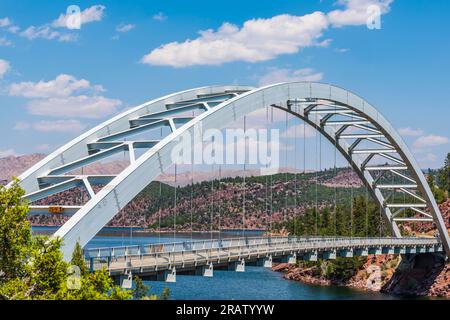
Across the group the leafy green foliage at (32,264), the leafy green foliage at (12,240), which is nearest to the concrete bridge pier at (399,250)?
the leafy green foliage at (32,264)

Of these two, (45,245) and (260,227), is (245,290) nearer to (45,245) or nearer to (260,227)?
(45,245)

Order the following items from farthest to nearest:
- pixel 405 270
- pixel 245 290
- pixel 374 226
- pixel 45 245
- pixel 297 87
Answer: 1. pixel 374 226
2. pixel 405 270
3. pixel 245 290
4. pixel 297 87
5. pixel 45 245

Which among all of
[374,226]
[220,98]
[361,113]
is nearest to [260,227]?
[374,226]

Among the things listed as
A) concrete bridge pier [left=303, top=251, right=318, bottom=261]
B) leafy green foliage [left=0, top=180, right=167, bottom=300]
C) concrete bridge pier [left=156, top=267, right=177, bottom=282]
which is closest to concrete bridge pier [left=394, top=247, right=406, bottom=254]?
concrete bridge pier [left=303, top=251, right=318, bottom=261]

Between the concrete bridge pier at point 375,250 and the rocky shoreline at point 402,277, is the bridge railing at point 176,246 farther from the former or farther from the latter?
the rocky shoreline at point 402,277

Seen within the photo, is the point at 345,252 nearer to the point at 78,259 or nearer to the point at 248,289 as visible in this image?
the point at 248,289

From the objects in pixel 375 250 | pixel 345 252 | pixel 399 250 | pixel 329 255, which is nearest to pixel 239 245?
pixel 329 255
